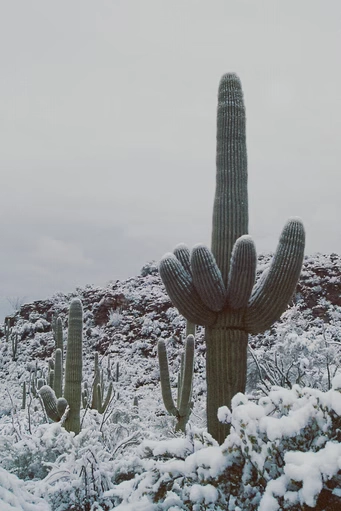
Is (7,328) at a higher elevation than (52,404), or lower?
higher

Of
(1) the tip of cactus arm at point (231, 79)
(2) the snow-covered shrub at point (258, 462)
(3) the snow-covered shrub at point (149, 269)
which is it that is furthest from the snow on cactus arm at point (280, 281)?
(3) the snow-covered shrub at point (149, 269)

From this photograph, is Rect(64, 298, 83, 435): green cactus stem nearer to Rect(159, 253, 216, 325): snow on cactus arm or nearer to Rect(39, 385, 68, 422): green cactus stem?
Rect(39, 385, 68, 422): green cactus stem

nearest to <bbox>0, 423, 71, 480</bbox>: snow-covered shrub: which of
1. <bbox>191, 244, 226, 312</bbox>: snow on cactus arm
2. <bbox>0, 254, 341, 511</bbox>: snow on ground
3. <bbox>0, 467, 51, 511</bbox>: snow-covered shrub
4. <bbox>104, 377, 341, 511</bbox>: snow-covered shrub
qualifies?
<bbox>0, 254, 341, 511</bbox>: snow on ground

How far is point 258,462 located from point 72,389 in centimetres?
571

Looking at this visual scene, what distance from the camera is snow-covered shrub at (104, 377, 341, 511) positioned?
9.48 ft

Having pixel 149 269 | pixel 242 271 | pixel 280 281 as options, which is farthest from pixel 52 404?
pixel 149 269

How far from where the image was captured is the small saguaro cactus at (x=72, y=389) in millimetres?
8219

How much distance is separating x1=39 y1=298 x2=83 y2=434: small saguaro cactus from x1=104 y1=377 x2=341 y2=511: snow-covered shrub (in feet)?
15.7

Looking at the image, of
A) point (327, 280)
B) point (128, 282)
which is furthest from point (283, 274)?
point (128, 282)

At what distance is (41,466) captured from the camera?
20.0ft

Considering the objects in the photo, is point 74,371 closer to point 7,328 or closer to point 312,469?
point 312,469

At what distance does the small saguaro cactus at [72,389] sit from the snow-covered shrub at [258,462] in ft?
15.7

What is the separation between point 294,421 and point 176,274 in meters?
3.18

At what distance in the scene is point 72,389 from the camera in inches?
332
